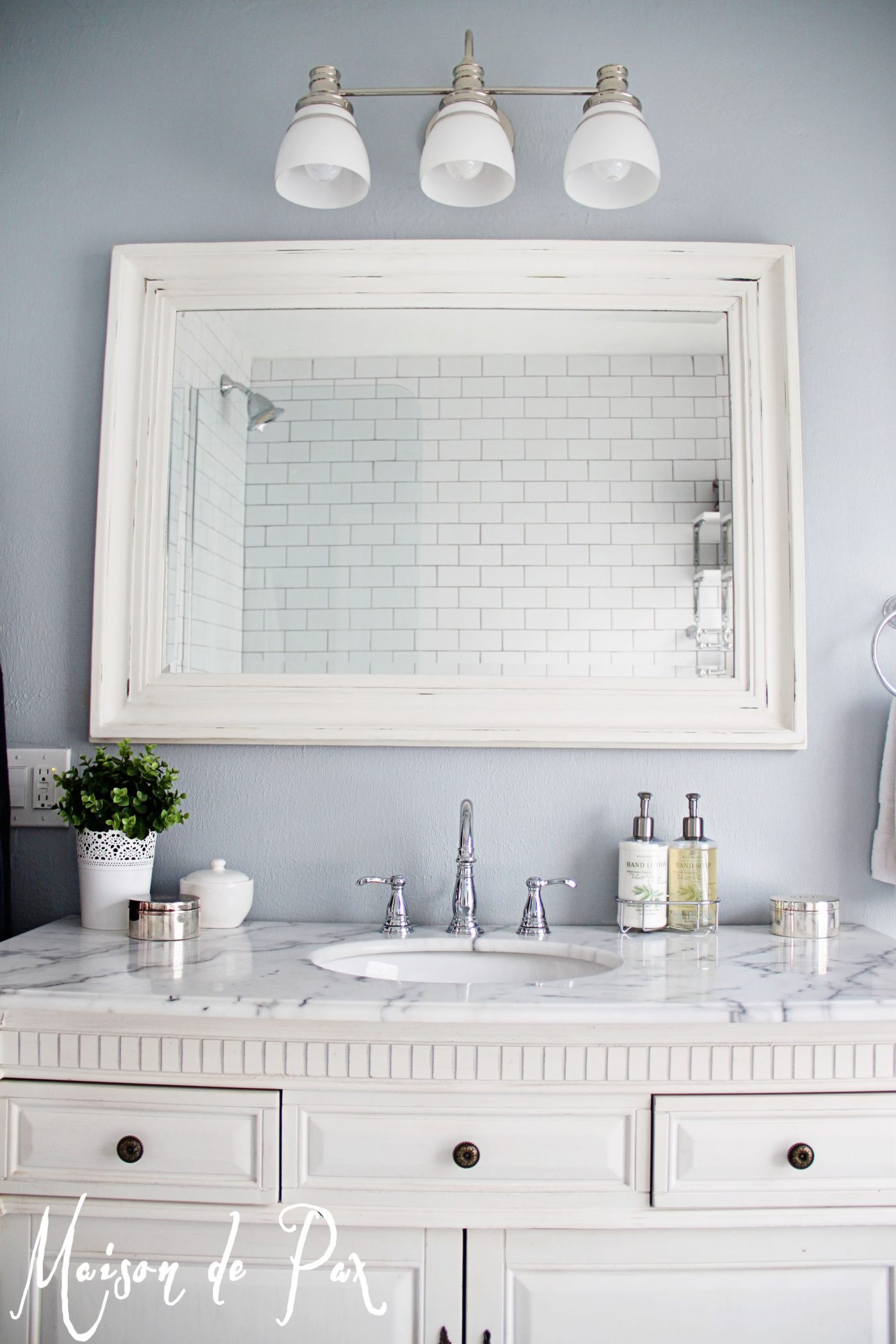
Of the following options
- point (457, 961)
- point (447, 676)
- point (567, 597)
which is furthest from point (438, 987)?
point (567, 597)

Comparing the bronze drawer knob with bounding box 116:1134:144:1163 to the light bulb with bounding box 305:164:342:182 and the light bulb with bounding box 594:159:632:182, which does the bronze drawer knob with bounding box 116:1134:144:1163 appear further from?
the light bulb with bounding box 594:159:632:182

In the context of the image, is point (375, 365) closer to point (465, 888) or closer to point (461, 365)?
point (461, 365)

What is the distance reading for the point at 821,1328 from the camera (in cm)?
114

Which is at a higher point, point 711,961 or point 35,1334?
point 711,961

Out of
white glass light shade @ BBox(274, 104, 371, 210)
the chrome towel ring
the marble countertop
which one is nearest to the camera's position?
the marble countertop

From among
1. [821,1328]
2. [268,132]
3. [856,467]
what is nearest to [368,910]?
[821,1328]

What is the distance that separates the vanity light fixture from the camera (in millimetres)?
1476

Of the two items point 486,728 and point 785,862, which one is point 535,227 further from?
point 785,862

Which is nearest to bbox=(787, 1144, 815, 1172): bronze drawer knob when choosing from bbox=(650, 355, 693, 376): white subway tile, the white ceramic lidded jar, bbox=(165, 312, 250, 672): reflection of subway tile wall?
the white ceramic lidded jar

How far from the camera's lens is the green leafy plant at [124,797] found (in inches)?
58.1

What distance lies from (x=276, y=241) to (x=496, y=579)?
2.27ft

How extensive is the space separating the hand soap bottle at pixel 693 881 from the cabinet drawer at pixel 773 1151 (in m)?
0.38

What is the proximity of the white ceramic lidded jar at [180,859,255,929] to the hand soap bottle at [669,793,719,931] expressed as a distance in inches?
26.1

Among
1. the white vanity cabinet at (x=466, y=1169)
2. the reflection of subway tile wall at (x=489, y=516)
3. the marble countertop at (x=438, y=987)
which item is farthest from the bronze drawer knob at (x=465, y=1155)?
the reflection of subway tile wall at (x=489, y=516)
